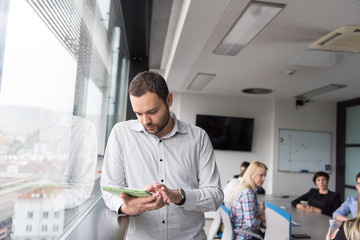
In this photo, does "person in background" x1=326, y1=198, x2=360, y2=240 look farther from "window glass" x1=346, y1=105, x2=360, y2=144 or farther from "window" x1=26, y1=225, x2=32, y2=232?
"window glass" x1=346, y1=105, x2=360, y2=144

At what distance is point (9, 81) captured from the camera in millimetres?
772

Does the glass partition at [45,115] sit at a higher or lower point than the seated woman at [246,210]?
higher

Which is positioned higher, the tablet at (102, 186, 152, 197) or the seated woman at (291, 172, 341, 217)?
the tablet at (102, 186, 152, 197)

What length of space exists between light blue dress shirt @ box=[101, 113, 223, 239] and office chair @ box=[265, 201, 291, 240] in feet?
5.09

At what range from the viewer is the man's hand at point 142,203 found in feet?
3.74

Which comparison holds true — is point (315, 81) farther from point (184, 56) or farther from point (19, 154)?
point (19, 154)

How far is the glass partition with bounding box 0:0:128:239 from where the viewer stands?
784 millimetres

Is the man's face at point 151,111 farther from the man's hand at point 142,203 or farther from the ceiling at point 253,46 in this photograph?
the ceiling at point 253,46

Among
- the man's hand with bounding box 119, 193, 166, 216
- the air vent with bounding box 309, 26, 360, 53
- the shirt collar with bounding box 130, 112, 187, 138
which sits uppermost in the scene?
the air vent with bounding box 309, 26, 360, 53

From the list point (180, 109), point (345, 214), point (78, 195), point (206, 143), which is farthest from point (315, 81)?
point (78, 195)

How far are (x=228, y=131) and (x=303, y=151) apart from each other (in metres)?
1.87

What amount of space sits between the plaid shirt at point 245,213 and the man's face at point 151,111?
214cm

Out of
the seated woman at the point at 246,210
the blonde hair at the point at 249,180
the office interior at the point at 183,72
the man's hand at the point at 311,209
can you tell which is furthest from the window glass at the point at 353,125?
the seated woman at the point at 246,210

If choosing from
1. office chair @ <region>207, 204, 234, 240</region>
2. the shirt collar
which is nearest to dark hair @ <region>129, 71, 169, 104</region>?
the shirt collar
